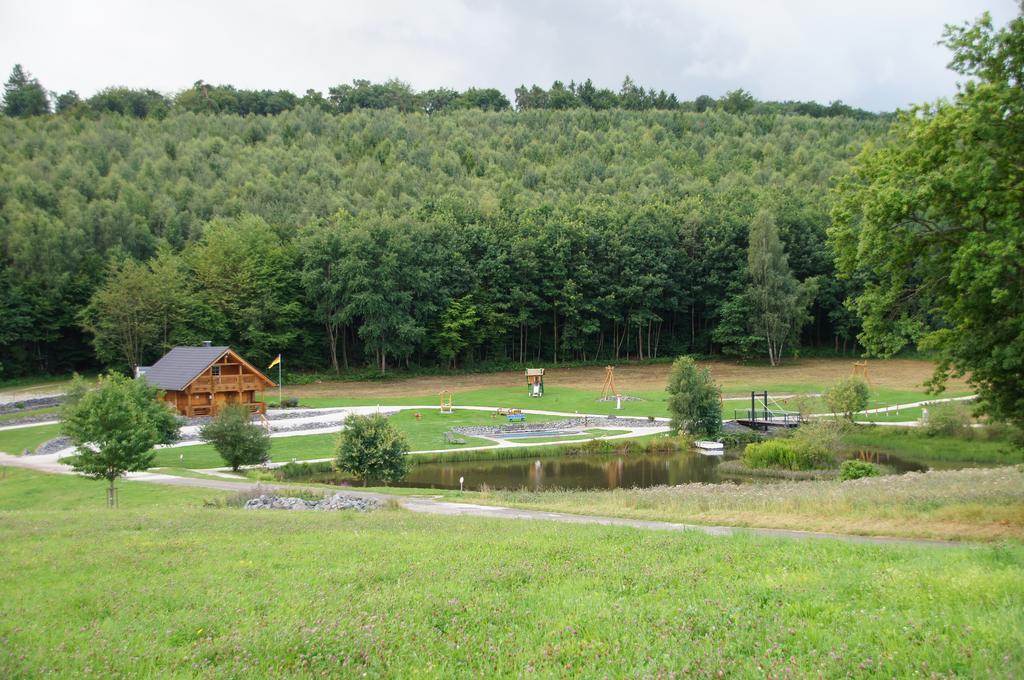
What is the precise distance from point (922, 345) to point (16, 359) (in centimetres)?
6878

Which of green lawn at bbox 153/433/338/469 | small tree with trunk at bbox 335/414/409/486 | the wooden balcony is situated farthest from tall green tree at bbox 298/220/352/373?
small tree with trunk at bbox 335/414/409/486

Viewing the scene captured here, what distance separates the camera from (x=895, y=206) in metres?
15.5

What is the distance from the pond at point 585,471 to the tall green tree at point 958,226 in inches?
706

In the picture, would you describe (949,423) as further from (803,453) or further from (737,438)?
(737,438)

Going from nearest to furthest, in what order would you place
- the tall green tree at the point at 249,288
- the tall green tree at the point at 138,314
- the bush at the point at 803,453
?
the bush at the point at 803,453 → the tall green tree at the point at 138,314 → the tall green tree at the point at 249,288

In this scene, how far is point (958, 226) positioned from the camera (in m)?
16.0

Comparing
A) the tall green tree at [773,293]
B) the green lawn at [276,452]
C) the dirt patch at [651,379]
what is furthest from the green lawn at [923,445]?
the tall green tree at [773,293]

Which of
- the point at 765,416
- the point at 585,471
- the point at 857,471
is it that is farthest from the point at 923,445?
the point at 585,471

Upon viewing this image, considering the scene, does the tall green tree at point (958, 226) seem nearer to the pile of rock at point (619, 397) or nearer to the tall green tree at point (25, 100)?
the pile of rock at point (619, 397)

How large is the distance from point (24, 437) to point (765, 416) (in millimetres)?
41431

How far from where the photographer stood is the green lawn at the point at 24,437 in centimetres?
3956

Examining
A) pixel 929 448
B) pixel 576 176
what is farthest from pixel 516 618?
pixel 576 176

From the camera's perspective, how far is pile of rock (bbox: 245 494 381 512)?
20.9m

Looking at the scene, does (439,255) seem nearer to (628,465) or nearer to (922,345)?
(628,465)
